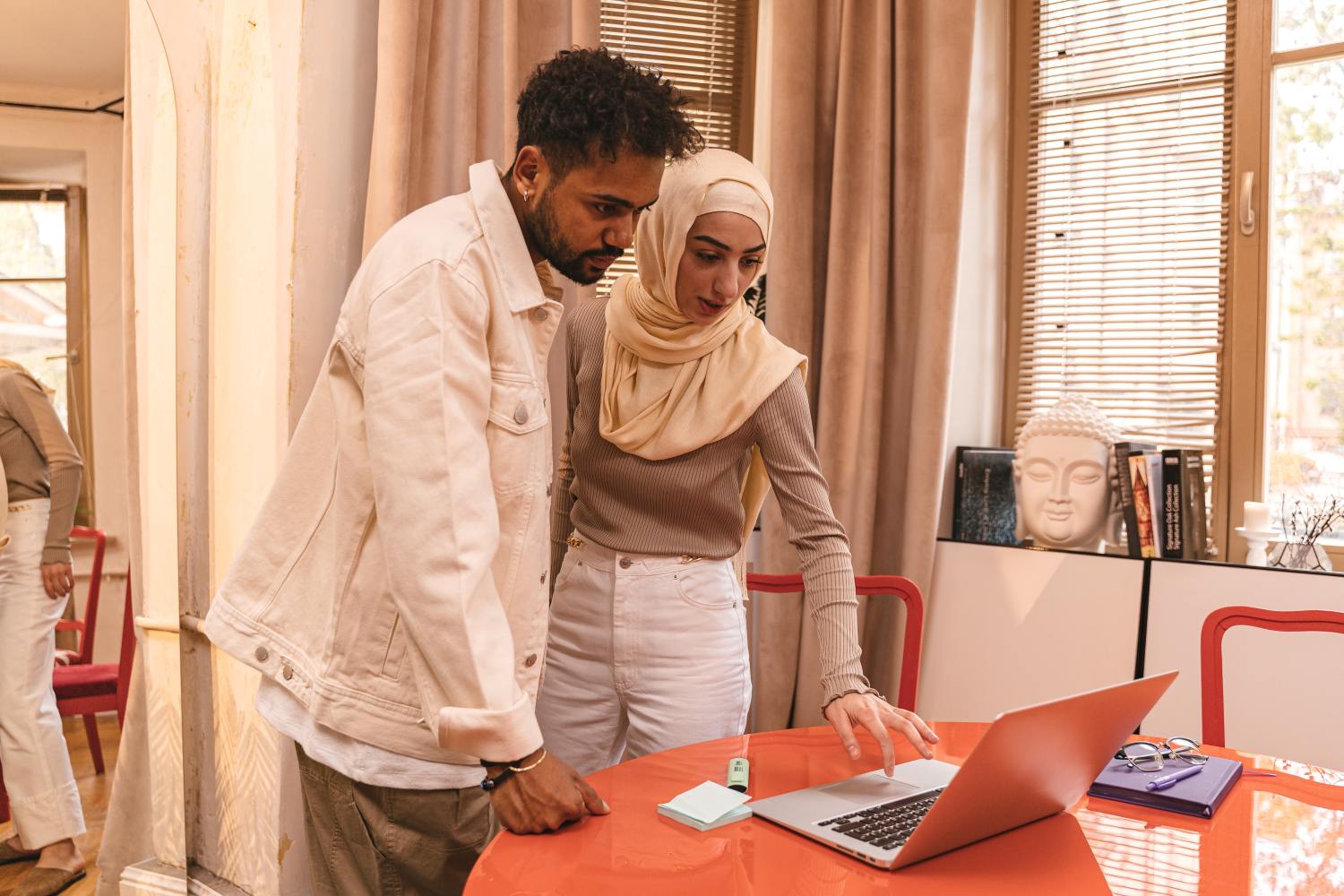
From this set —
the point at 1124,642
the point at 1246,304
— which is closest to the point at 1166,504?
the point at 1124,642

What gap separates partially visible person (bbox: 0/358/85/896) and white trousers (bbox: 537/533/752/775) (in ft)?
2.94

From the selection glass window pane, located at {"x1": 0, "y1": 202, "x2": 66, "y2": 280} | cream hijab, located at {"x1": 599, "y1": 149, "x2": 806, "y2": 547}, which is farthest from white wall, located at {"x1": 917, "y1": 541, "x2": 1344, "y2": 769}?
glass window pane, located at {"x1": 0, "y1": 202, "x2": 66, "y2": 280}

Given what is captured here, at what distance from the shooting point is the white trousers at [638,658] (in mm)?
1604

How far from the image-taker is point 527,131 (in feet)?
4.11

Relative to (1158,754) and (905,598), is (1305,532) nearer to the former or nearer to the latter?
(905,598)

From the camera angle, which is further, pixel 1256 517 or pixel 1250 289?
pixel 1250 289

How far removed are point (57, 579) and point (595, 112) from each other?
1.34 meters

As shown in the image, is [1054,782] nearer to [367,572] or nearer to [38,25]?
[367,572]

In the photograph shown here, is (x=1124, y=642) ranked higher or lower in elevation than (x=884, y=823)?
lower

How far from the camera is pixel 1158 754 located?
141 centimetres

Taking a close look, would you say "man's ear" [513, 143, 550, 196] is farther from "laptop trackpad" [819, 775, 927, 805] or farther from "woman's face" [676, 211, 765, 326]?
"laptop trackpad" [819, 775, 927, 805]

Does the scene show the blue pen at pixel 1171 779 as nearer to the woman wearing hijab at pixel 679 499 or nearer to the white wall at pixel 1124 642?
the woman wearing hijab at pixel 679 499

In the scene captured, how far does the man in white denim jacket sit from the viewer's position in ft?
3.54

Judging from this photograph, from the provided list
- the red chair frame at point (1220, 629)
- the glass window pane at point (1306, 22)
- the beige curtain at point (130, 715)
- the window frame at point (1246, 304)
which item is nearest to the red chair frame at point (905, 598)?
the red chair frame at point (1220, 629)
